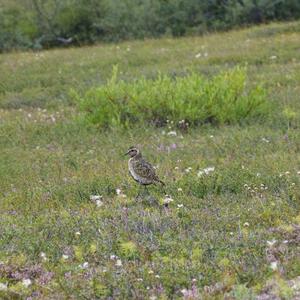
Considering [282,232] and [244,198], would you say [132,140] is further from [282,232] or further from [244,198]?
[282,232]

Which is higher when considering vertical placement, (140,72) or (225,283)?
(225,283)

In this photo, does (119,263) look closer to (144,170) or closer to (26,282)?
(26,282)

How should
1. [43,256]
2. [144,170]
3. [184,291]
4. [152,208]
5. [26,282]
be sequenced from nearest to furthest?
[184,291], [26,282], [43,256], [152,208], [144,170]

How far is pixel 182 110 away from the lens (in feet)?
47.2

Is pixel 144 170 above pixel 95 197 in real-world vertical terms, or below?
above

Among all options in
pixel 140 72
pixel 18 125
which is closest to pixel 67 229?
pixel 18 125

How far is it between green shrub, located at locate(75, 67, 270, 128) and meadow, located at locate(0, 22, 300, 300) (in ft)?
0.52

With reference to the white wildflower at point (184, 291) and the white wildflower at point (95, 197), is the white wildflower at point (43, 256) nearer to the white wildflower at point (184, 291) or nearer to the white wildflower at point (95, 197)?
the white wildflower at point (184, 291)

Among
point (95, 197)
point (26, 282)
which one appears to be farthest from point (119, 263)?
point (95, 197)

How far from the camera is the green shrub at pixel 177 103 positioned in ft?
47.4

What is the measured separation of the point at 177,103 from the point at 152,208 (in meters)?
6.33

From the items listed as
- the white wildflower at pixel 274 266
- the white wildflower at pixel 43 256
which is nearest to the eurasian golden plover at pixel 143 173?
the white wildflower at pixel 43 256

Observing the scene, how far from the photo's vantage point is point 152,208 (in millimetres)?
8297

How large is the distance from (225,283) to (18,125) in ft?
33.8
